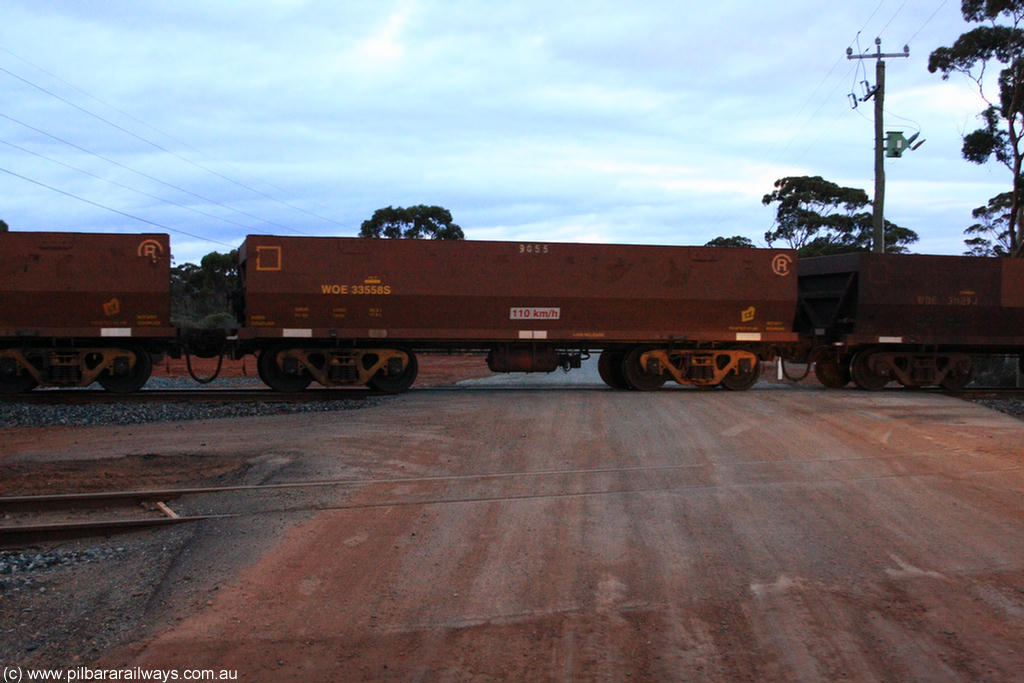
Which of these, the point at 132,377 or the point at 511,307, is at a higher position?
the point at 511,307

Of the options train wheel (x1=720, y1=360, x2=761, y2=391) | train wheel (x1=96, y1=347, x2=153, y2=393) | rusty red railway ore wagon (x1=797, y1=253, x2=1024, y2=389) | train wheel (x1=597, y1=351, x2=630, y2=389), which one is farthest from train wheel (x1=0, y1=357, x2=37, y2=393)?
rusty red railway ore wagon (x1=797, y1=253, x2=1024, y2=389)

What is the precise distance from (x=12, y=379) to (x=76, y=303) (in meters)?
2.00

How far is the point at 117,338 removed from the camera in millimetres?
15930

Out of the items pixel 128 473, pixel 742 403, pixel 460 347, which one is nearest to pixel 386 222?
pixel 460 347

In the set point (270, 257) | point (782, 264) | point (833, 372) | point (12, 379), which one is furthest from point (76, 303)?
point (833, 372)

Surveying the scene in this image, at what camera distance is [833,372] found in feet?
64.6

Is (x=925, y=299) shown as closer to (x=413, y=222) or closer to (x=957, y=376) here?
(x=957, y=376)

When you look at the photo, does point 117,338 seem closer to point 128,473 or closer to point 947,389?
point 128,473

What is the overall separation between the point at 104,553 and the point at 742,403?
1076 centimetres

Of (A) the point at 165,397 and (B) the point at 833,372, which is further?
(B) the point at 833,372

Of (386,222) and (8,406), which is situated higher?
(386,222)

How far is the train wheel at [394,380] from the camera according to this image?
16953mm

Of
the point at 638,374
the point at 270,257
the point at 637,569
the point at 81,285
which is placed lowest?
the point at 637,569

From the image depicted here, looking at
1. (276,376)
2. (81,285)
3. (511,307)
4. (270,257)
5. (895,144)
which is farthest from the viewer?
(895,144)
